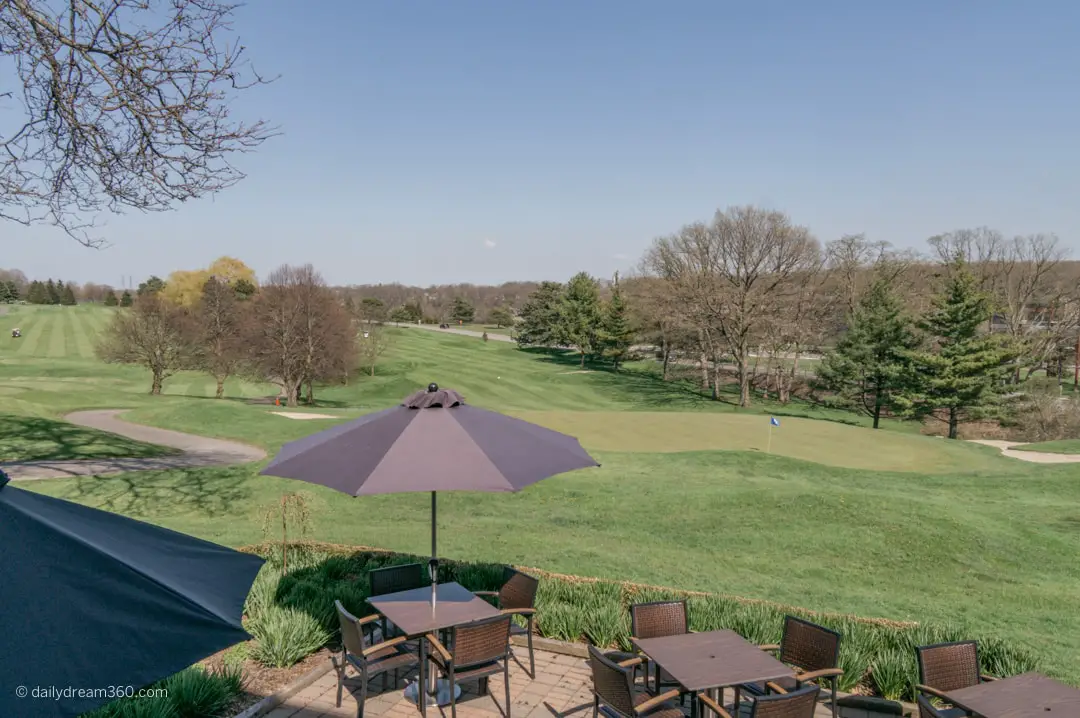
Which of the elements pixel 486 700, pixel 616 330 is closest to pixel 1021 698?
pixel 486 700

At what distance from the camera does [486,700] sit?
6.02 meters

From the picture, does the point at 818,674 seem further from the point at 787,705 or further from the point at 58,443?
the point at 58,443

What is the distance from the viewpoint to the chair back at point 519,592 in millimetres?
6805

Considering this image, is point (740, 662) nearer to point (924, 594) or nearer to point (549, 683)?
point (549, 683)

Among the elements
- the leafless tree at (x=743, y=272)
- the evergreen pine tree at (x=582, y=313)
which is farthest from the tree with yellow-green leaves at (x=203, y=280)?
the leafless tree at (x=743, y=272)

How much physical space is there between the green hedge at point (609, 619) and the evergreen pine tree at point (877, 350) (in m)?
38.3

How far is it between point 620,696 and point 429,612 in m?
2.06

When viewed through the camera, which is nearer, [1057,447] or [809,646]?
[809,646]

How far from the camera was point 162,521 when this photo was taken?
13.5 m

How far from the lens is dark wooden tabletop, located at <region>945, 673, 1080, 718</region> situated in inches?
176

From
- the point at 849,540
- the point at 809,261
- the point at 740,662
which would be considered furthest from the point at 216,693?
the point at 809,261

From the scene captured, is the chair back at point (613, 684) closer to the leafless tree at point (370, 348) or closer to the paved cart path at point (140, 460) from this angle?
the paved cart path at point (140, 460)

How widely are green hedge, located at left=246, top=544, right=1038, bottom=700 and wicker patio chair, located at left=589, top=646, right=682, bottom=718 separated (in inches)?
42.8

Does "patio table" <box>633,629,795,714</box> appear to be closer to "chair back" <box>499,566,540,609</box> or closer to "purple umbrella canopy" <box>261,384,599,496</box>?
"chair back" <box>499,566,540,609</box>
